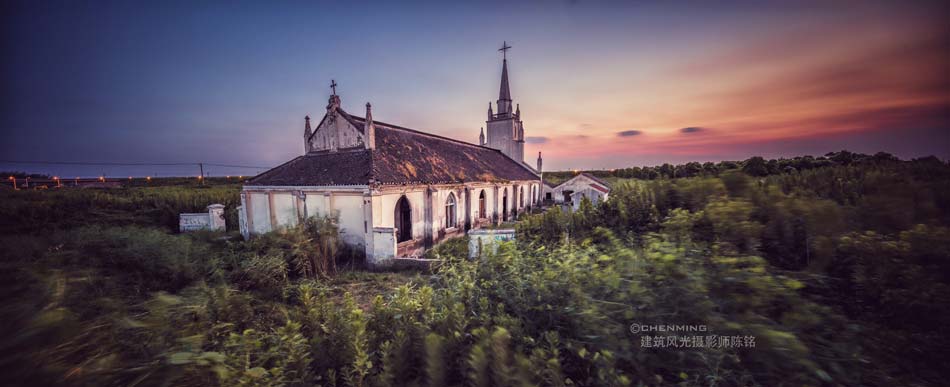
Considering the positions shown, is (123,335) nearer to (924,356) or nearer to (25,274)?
(25,274)

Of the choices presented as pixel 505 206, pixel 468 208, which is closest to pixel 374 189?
pixel 468 208

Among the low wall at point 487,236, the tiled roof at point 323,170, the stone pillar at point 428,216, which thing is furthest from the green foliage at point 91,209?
the low wall at point 487,236

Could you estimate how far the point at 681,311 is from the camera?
2.15 metres

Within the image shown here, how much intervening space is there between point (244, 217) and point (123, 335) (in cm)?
1712

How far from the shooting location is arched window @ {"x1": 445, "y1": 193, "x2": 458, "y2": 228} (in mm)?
16237

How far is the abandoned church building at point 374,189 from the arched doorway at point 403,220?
0.17 ft

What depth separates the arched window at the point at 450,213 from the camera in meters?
16.2

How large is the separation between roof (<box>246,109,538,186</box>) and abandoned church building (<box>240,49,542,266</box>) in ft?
0.23

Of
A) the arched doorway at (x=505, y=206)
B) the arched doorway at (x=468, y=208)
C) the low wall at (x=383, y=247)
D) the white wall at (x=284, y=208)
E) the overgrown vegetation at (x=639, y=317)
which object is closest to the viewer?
the overgrown vegetation at (x=639, y=317)

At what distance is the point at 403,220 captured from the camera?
46.4 ft

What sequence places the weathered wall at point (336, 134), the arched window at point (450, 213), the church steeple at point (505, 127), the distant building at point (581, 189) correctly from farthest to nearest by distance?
the church steeple at point (505, 127), the distant building at point (581, 189), the arched window at point (450, 213), the weathered wall at point (336, 134)

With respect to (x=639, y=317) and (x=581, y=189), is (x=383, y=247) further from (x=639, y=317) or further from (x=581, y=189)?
(x=581, y=189)

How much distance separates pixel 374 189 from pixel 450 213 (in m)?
5.85

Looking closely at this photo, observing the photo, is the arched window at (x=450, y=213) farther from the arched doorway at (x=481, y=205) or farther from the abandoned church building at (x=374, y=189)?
the arched doorway at (x=481, y=205)
